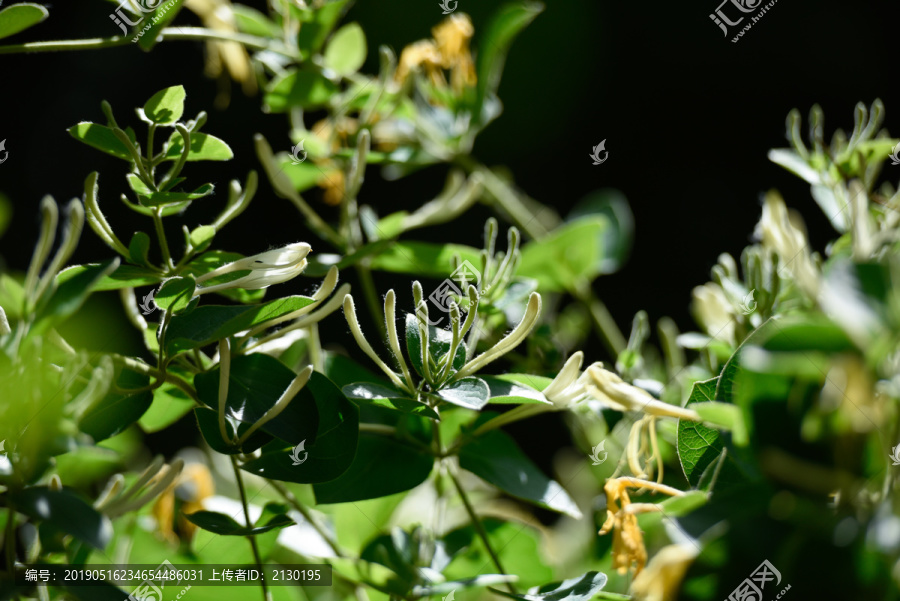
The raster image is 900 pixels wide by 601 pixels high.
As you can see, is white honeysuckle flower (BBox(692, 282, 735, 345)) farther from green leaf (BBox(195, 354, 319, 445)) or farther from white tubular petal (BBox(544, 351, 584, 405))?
green leaf (BBox(195, 354, 319, 445))

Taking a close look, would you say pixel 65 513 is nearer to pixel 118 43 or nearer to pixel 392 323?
pixel 392 323

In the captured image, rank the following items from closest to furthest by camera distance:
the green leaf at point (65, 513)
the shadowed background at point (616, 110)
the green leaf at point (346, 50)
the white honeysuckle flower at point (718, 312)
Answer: the green leaf at point (65, 513) → the white honeysuckle flower at point (718, 312) → the green leaf at point (346, 50) → the shadowed background at point (616, 110)

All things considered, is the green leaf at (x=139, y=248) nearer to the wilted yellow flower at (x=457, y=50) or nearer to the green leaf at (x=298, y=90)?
the green leaf at (x=298, y=90)

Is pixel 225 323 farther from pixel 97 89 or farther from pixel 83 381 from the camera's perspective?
pixel 97 89

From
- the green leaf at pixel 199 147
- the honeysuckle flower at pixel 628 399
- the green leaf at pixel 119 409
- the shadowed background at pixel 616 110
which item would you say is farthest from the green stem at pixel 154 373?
the shadowed background at pixel 616 110

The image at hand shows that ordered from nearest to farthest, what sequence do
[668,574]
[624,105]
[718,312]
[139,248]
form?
[668,574] → [139,248] → [718,312] → [624,105]

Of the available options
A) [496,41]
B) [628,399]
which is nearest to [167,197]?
[628,399]
